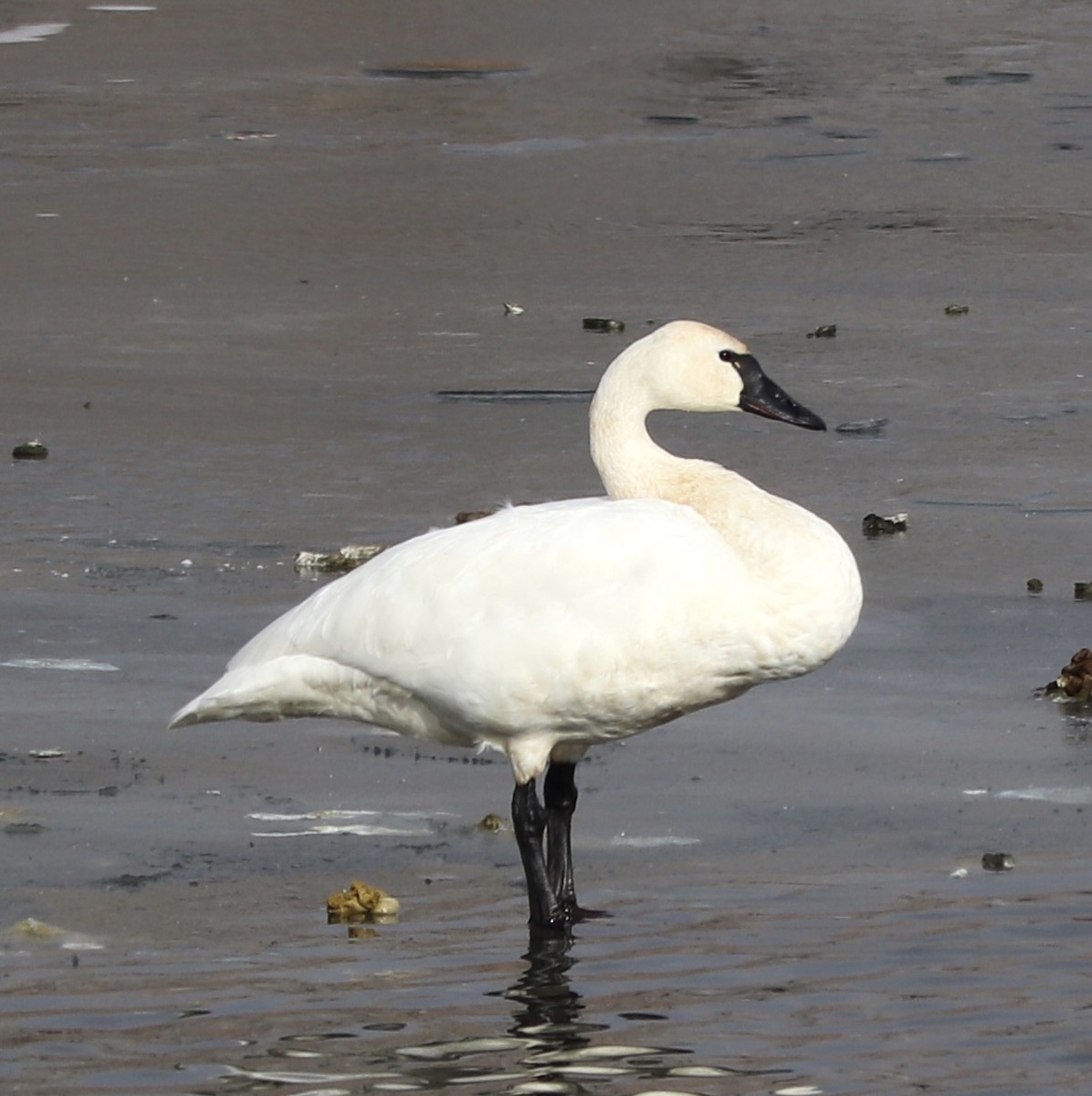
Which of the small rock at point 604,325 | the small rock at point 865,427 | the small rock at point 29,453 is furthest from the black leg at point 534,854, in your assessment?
the small rock at point 604,325

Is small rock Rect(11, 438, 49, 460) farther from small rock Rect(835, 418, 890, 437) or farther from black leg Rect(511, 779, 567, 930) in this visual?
black leg Rect(511, 779, 567, 930)

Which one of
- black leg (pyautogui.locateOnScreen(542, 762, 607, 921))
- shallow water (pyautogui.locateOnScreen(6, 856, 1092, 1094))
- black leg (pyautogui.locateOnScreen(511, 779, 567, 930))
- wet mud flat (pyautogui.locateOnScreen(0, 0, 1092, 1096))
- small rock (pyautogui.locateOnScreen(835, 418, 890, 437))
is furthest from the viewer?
small rock (pyautogui.locateOnScreen(835, 418, 890, 437))

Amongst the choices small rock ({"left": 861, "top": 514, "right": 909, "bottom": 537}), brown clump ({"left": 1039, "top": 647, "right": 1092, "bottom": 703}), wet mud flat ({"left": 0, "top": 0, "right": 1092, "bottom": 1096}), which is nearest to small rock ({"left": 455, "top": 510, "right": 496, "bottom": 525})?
wet mud flat ({"left": 0, "top": 0, "right": 1092, "bottom": 1096})

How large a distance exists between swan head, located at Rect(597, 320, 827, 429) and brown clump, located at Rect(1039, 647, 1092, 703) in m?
1.21

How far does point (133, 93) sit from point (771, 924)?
14.2m

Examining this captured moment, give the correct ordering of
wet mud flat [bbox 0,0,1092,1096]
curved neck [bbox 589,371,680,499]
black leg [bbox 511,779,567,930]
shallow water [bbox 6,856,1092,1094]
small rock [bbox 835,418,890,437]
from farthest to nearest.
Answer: small rock [bbox 835,418,890,437] → curved neck [bbox 589,371,680,499] → black leg [bbox 511,779,567,930] → wet mud flat [bbox 0,0,1092,1096] → shallow water [bbox 6,856,1092,1094]

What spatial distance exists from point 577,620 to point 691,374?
0.91 meters

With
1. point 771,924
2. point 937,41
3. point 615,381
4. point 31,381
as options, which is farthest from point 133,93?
point 771,924

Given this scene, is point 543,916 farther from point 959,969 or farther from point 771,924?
point 959,969

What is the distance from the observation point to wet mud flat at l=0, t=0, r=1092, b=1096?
220 inches

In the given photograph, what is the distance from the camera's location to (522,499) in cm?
992

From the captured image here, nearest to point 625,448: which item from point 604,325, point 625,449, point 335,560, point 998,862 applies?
point 625,449

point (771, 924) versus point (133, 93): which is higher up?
point (133, 93)

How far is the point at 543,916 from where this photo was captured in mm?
6250
